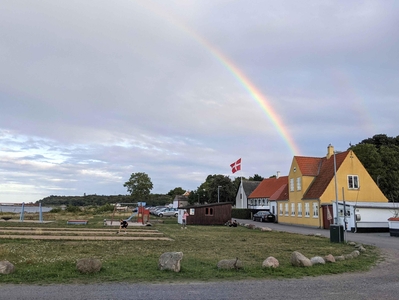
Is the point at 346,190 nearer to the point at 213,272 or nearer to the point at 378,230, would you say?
the point at 378,230

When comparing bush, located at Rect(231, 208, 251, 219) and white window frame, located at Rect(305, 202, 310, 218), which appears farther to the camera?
bush, located at Rect(231, 208, 251, 219)

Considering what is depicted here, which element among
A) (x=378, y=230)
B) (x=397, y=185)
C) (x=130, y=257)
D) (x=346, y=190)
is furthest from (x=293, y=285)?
(x=397, y=185)

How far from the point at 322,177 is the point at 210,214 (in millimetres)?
13838

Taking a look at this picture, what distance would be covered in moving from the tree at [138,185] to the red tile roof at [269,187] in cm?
2199

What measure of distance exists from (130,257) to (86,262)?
3378 mm

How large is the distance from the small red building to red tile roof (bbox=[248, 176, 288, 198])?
2718 cm

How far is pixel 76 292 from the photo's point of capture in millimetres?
8367

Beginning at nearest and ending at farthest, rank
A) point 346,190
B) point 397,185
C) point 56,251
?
point 56,251 → point 346,190 → point 397,185

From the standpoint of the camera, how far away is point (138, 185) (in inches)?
2943

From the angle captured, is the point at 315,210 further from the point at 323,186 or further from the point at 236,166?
the point at 236,166

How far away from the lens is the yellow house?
40.7 metres

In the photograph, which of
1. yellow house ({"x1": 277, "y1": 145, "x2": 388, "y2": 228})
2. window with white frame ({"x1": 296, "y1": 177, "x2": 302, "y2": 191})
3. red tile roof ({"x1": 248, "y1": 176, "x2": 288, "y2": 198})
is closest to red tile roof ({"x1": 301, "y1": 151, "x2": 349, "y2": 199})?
yellow house ({"x1": 277, "y1": 145, "x2": 388, "y2": 228})

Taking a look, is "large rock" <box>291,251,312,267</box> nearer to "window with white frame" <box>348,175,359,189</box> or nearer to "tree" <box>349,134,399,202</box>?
"window with white frame" <box>348,175,359,189</box>

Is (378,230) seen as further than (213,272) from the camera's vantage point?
Yes
